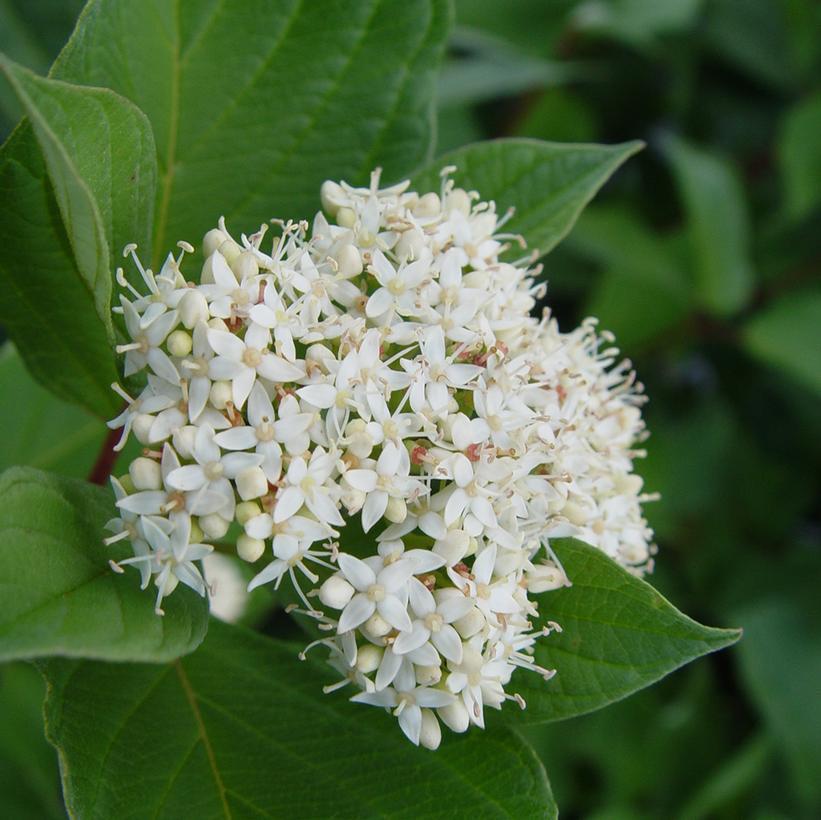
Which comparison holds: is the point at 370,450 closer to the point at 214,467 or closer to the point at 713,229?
the point at 214,467

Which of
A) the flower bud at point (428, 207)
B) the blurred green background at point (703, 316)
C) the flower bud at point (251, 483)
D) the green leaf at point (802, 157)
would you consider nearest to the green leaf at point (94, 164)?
the flower bud at point (251, 483)

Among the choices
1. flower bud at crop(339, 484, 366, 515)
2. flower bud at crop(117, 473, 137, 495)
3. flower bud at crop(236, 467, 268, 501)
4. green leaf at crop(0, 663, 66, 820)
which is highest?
flower bud at crop(236, 467, 268, 501)

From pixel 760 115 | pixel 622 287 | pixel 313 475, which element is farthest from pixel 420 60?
pixel 760 115

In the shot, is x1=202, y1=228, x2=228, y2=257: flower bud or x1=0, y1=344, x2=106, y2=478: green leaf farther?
x1=0, y1=344, x2=106, y2=478: green leaf

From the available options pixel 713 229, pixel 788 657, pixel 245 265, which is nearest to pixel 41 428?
pixel 245 265

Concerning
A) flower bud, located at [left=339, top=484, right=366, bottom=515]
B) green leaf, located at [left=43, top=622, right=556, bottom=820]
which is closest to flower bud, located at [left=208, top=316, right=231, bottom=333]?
flower bud, located at [left=339, top=484, right=366, bottom=515]

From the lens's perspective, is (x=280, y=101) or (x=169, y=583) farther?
(x=280, y=101)

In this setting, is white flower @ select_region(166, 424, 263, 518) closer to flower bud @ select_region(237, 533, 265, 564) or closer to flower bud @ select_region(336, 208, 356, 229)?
flower bud @ select_region(237, 533, 265, 564)
